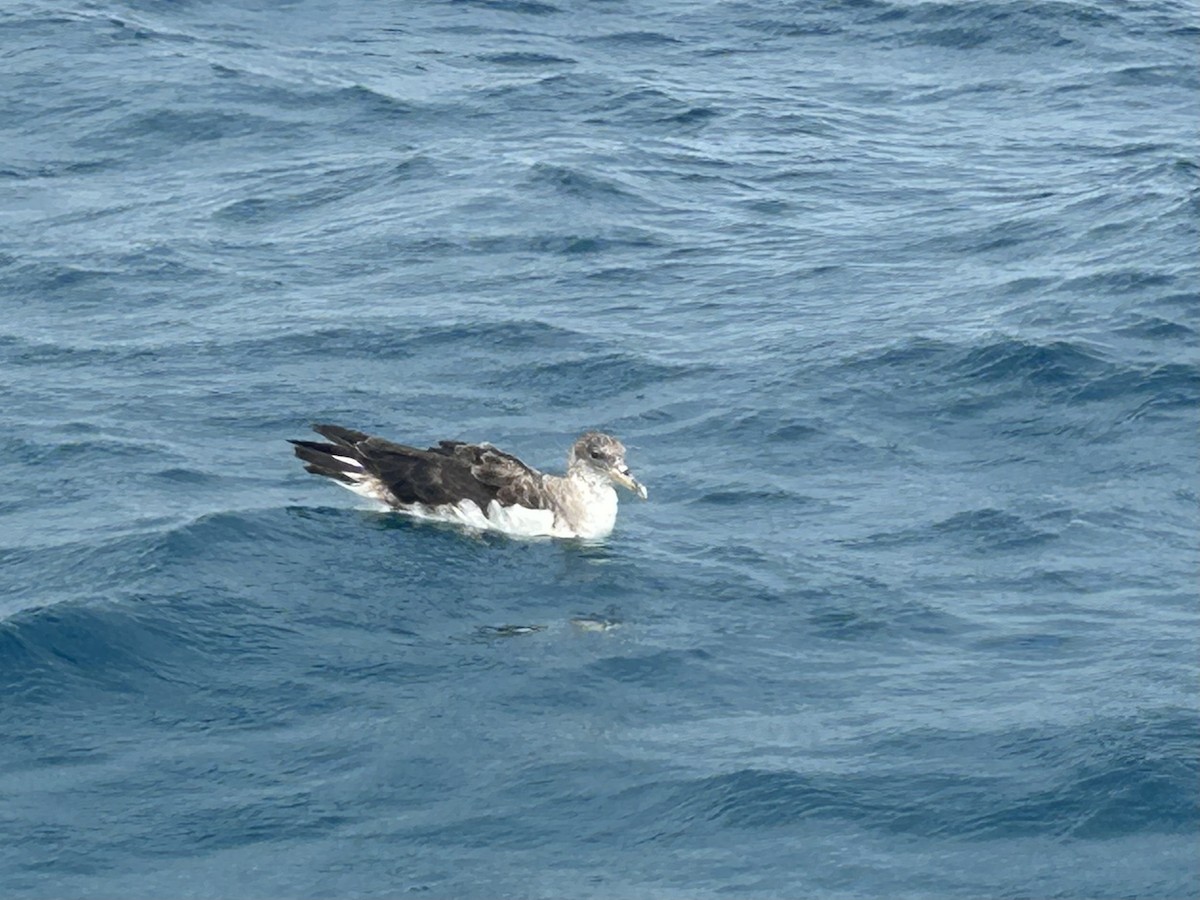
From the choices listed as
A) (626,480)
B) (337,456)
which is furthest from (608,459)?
(337,456)

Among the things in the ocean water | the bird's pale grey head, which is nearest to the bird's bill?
the bird's pale grey head

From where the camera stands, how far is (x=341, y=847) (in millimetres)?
13945

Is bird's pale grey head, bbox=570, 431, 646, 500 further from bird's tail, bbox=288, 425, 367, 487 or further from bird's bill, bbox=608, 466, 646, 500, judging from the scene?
bird's tail, bbox=288, 425, 367, 487

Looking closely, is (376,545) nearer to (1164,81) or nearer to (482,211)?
(482,211)

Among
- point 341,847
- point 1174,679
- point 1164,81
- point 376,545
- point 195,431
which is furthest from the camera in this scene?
point 1164,81

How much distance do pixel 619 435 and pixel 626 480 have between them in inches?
103

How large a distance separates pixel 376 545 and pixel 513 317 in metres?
5.56

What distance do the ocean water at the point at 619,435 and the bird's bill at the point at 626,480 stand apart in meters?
0.57

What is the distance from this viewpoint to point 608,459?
18.6 meters

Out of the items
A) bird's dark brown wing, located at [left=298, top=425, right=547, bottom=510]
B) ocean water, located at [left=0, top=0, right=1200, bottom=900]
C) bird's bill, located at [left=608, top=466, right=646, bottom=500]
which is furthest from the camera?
bird's dark brown wing, located at [left=298, top=425, right=547, bottom=510]

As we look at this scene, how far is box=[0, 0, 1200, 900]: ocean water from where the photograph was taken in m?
14.4

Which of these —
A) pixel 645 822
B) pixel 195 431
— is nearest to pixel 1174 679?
pixel 645 822

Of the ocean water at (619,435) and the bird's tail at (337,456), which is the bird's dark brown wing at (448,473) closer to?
the bird's tail at (337,456)

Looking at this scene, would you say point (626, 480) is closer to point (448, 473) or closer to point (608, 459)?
point (608, 459)
